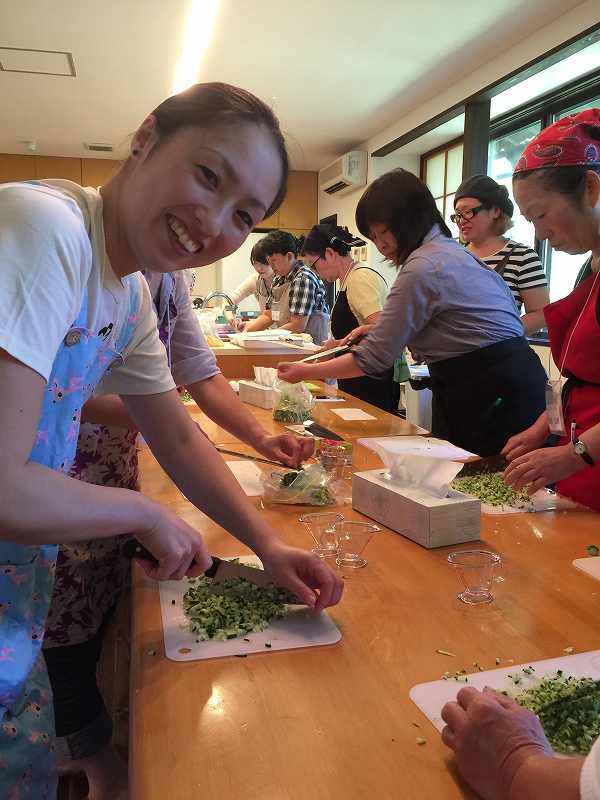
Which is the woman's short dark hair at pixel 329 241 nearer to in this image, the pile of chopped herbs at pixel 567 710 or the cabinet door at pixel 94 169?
the pile of chopped herbs at pixel 567 710

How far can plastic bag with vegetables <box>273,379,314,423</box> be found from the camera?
99.3 inches

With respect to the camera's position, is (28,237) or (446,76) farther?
(446,76)

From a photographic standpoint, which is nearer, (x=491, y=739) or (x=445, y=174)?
(x=491, y=739)

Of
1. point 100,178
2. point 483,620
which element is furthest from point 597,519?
point 100,178

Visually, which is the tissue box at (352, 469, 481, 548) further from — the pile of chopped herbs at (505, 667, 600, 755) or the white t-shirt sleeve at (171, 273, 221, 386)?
the white t-shirt sleeve at (171, 273, 221, 386)

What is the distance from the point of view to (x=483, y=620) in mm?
1022

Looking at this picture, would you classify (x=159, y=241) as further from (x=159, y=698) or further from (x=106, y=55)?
(x=106, y=55)

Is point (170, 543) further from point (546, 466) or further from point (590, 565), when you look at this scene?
point (546, 466)

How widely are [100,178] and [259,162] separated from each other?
8.74 metres

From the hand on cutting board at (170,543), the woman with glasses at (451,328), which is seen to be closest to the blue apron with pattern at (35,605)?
the hand on cutting board at (170,543)

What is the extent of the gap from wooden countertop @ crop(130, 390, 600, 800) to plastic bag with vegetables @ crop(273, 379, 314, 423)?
1.21 metres

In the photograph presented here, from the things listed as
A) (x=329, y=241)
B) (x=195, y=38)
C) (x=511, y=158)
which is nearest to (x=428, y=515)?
(x=329, y=241)

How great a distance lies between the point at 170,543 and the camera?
90cm

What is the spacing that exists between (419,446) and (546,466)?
0.65m
